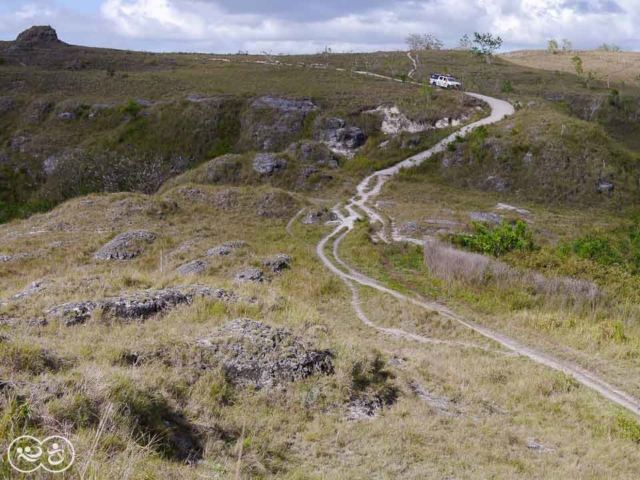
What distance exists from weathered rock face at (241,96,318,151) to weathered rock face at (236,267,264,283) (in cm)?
4732

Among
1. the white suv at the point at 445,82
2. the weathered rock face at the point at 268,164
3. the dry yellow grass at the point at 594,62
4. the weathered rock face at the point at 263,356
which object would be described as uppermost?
the dry yellow grass at the point at 594,62

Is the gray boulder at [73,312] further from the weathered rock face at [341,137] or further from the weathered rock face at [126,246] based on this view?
the weathered rock face at [341,137]

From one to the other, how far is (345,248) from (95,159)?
5170 centimetres

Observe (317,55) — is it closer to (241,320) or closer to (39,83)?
(39,83)

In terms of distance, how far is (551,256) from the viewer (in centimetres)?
2183

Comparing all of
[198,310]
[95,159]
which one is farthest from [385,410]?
[95,159]

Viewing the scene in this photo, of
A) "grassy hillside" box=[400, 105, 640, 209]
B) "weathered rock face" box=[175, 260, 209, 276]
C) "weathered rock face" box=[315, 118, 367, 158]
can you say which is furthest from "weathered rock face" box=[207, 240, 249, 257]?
"weathered rock face" box=[315, 118, 367, 158]

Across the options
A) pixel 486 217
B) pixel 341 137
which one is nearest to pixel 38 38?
pixel 341 137

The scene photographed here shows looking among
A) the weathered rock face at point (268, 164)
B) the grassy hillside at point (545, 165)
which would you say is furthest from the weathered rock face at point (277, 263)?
the grassy hillside at point (545, 165)

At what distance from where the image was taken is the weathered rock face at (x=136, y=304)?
476 inches

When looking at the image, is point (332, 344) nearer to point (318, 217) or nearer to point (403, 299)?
point (403, 299)

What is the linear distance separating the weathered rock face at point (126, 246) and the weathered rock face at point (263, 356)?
16785mm

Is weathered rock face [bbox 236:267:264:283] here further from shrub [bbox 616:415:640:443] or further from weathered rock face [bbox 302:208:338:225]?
weathered rock face [bbox 302:208:338:225]

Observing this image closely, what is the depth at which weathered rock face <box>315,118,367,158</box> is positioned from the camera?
6250cm
